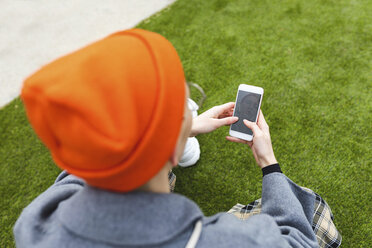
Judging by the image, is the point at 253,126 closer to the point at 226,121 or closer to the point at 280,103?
the point at 226,121

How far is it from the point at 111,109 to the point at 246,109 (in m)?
0.99

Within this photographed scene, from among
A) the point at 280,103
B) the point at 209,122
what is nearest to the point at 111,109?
the point at 209,122

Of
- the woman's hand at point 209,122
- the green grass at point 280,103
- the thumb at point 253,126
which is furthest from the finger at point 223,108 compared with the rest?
the green grass at point 280,103

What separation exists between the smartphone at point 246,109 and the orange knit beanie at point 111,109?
82 cm

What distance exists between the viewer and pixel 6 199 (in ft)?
5.81

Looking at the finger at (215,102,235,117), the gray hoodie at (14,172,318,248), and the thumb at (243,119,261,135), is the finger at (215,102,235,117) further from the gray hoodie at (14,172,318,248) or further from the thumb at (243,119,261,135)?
the gray hoodie at (14,172,318,248)

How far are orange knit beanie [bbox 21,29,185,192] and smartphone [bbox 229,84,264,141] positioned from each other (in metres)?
0.82

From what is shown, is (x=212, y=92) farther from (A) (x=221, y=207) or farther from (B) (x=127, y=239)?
(B) (x=127, y=239)

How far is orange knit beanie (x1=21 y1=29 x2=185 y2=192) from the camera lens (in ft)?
1.67

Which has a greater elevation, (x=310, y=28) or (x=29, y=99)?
(x=29, y=99)

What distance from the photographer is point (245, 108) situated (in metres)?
1.38

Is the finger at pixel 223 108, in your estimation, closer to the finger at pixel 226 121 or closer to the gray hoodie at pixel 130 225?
the finger at pixel 226 121

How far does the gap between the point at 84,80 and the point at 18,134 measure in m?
1.89

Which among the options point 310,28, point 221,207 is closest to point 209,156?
point 221,207
